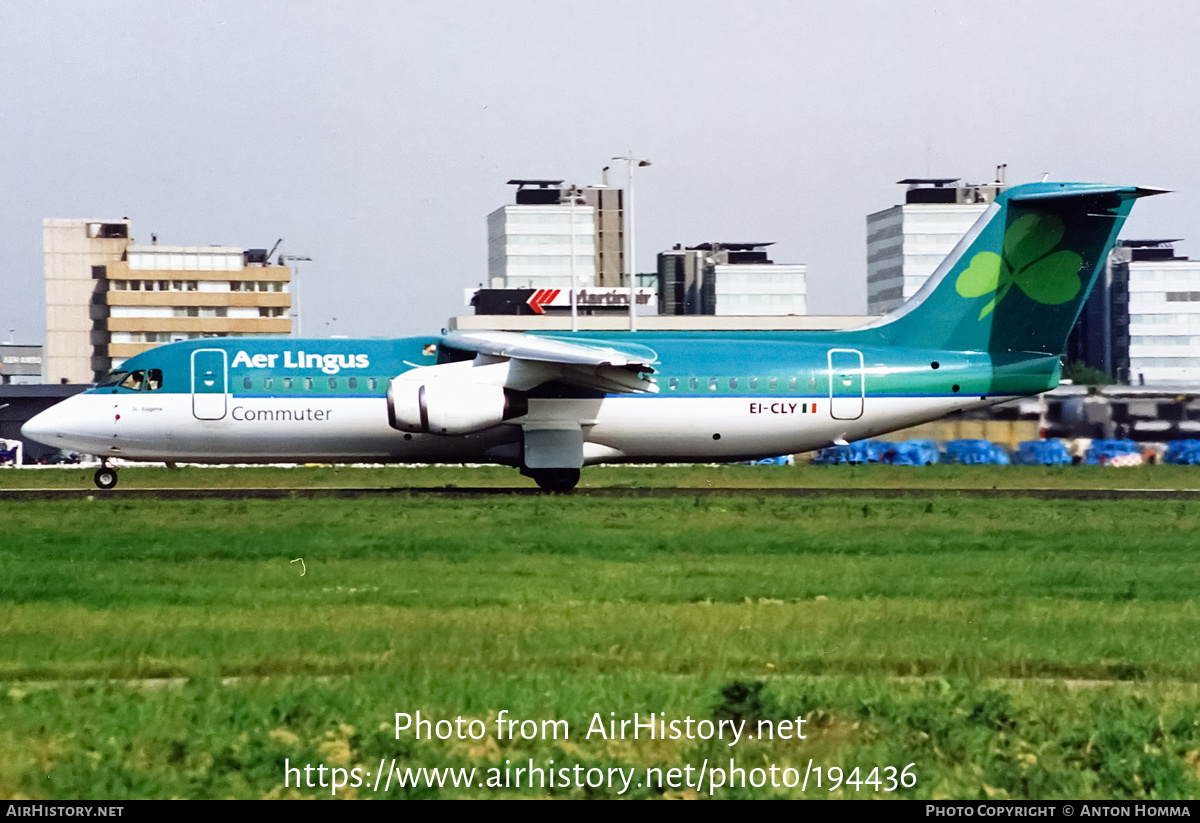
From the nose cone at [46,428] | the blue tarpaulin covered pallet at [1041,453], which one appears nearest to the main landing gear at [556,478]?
the nose cone at [46,428]

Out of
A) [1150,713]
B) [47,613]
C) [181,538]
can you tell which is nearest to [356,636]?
[47,613]

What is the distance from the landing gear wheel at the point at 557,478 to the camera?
3666cm

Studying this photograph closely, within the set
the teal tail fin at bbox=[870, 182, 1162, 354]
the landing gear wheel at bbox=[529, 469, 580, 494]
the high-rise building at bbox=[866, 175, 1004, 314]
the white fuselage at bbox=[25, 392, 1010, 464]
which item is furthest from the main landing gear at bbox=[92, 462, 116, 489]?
the high-rise building at bbox=[866, 175, 1004, 314]

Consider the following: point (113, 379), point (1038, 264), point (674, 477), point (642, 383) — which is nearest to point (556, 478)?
point (642, 383)

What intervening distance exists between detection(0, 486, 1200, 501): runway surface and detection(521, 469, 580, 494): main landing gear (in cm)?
27

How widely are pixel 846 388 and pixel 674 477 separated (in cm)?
1044

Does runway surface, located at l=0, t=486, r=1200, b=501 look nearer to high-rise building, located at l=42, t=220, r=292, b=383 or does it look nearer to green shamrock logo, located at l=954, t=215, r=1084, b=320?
green shamrock logo, located at l=954, t=215, r=1084, b=320

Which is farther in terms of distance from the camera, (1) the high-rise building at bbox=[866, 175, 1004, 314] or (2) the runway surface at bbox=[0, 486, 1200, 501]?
(1) the high-rise building at bbox=[866, 175, 1004, 314]

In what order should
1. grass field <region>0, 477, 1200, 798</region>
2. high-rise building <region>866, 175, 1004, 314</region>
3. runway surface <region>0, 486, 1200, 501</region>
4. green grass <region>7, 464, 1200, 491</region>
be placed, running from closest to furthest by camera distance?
grass field <region>0, 477, 1200, 798</region>
runway surface <region>0, 486, 1200, 501</region>
green grass <region>7, 464, 1200, 491</region>
high-rise building <region>866, 175, 1004, 314</region>

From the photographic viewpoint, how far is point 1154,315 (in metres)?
187

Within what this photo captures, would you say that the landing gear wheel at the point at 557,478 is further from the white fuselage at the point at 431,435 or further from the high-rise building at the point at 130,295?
the high-rise building at the point at 130,295

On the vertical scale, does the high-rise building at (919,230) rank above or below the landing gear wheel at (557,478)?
above

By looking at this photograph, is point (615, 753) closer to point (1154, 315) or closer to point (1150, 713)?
point (1150, 713)

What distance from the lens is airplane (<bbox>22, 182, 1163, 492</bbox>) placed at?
3591cm
